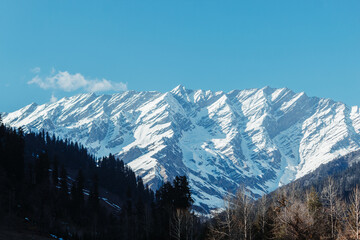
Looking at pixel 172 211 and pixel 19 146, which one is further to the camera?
pixel 19 146

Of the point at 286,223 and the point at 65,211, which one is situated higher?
the point at 65,211

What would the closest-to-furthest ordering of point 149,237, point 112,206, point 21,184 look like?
point 149,237
point 21,184
point 112,206

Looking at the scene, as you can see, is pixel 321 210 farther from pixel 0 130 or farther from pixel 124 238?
pixel 0 130

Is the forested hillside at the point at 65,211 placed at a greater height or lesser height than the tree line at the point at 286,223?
greater

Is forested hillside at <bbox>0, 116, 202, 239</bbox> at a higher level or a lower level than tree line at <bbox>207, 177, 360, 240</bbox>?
higher

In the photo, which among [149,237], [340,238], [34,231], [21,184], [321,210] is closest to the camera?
[340,238]

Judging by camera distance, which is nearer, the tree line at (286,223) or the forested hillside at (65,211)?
the tree line at (286,223)

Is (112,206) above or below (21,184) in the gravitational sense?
above

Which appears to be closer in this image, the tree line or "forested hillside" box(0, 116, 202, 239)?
the tree line

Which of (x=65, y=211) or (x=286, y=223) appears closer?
(x=286, y=223)

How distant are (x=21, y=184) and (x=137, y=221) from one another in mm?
34405

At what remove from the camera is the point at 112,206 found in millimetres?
186000

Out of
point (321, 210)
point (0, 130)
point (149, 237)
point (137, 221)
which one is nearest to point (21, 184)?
point (0, 130)

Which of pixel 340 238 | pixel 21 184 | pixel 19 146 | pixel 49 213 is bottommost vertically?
pixel 340 238
